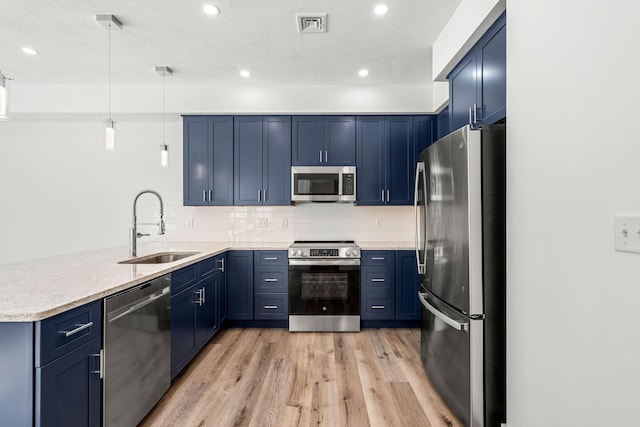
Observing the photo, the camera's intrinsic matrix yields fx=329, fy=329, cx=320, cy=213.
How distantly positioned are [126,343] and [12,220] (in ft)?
12.5

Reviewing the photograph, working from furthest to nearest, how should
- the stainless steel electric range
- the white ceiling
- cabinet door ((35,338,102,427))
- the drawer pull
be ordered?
the stainless steel electric range
the white ceiling
the drawer pull
cabinet door ((35,338,102,427))

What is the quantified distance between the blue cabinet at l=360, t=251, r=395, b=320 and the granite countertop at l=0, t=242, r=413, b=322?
71.3 inches

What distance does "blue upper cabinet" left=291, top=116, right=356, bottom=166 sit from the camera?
398 cm

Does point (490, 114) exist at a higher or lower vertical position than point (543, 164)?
higher

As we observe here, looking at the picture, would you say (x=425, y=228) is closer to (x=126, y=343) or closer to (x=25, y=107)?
(x=126, y=343)

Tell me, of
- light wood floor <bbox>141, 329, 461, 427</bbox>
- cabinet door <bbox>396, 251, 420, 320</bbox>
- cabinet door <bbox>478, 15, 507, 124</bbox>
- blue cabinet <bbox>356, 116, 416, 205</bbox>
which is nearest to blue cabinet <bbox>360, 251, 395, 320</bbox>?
cabinet door <bbox>396, 251, 420, 320</bbox>

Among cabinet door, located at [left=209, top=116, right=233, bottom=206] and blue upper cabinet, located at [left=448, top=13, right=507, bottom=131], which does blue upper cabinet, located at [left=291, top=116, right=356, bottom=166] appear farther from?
blue upper cabinet, located at [left=448, top=13, right=507, bottom=131]

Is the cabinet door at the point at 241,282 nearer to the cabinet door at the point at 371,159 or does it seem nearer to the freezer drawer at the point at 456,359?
the cabinet door at the point at 371,159

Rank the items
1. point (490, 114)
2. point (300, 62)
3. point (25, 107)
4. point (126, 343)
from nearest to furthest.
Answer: point (126, 343) < point (490, 114) < point (300, 62) < point (25, 107)

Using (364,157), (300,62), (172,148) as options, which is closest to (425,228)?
(364,157)

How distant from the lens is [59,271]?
2.06 m

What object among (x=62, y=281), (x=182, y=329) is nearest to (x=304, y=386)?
(x=182, y=329)

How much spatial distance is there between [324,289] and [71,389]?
97.2 inches

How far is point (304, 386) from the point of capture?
2.44 m
